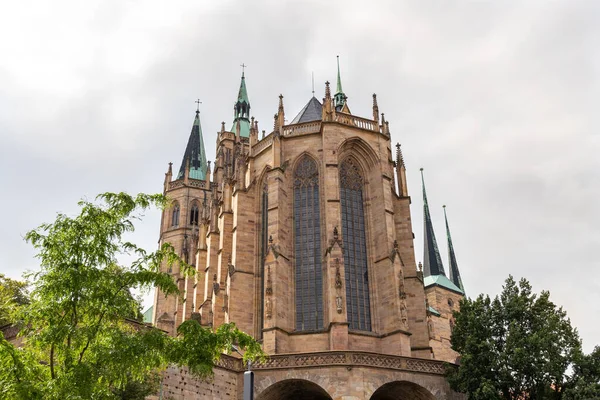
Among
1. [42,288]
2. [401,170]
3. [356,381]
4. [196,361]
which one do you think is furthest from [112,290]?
[401,170]

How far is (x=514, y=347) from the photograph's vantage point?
23.5 metres

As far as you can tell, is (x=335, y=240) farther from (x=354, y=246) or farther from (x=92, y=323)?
(x=92, y=323)

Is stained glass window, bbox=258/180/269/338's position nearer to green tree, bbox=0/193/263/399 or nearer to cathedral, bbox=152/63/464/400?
cathedral, bbox=152/63/464/400

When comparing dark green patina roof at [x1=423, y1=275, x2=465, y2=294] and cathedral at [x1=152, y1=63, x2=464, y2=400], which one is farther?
dark green patina roof at [x1=423, y1=275, x2=465, y2=294]

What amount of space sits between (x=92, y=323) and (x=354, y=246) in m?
18.9

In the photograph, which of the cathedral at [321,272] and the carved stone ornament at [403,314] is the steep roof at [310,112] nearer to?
the cathedral at [321,272]

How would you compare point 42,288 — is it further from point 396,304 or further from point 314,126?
point 314,126

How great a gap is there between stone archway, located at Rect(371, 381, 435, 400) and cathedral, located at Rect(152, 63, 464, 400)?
0.06 meters

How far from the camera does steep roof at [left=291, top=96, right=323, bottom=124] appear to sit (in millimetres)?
35438

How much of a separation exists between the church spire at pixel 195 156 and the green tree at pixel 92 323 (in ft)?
151

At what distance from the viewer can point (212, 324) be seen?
32.6m

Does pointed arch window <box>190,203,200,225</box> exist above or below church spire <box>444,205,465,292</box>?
above

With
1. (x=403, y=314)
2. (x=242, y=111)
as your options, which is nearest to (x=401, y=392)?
(x=403, y=314)

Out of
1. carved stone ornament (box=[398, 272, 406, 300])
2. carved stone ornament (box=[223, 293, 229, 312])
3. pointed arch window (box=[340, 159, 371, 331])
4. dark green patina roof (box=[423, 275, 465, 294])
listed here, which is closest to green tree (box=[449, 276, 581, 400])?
carved stone ornament (box=[398, 272, 406, 300])
